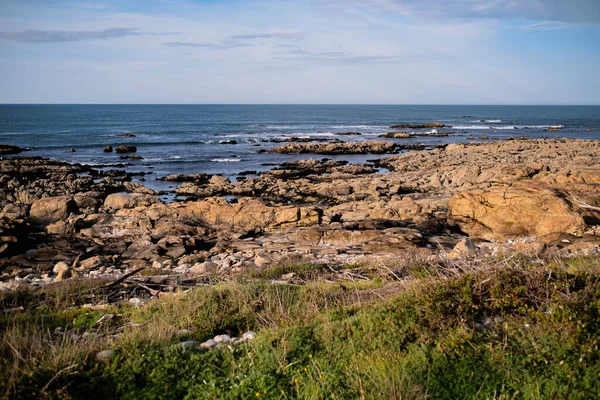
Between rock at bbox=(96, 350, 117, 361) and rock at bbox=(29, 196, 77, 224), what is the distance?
1623cm

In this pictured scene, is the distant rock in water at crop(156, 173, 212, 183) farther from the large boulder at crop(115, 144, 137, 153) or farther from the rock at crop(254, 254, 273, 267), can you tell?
the rock at crop(254, 254, 273, 267)

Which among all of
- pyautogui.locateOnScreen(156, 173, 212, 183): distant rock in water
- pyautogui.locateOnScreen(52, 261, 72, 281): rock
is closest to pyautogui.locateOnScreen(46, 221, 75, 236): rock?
pyautogui.locateOnScreen(52, 261, 72, 281): rock

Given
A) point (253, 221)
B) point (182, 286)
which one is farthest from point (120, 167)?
point (182, 286)

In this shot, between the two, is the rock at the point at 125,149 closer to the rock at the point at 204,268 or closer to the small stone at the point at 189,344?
the rock at the point at 204,268

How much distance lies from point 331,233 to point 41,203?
1369cm

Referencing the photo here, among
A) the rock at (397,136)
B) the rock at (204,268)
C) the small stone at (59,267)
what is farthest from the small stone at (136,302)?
the rock at (397,136)

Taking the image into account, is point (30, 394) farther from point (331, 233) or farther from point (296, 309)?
point (331, 233)

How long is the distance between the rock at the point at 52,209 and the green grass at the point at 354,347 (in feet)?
46.4

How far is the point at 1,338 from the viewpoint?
582cm

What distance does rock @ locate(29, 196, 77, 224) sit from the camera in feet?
65.0

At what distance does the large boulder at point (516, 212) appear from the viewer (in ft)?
48.5

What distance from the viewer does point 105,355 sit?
5.50 meters

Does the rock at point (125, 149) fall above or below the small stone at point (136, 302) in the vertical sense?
above

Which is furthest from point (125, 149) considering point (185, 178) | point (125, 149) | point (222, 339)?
point (222, 339)
